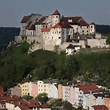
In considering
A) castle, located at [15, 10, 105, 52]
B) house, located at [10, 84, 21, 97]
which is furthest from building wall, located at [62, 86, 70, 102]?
castle, located at [15, 10, 105, 52]

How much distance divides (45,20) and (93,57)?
1548 centimetres

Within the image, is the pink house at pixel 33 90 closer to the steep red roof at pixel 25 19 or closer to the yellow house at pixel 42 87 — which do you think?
the yellow house at pixel 42 87

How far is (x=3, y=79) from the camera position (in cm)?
8781

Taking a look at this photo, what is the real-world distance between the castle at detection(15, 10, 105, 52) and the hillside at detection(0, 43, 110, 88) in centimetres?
160

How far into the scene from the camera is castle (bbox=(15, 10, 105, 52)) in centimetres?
8661

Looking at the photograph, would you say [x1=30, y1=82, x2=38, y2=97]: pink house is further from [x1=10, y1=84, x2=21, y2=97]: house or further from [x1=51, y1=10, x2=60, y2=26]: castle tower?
[x1=51, y1=10, x2=60, y2=26]: castle tower

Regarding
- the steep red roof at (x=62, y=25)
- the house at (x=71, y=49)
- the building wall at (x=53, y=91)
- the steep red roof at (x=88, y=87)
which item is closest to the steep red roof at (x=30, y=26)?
the steep red roof at (x=62, y=25)

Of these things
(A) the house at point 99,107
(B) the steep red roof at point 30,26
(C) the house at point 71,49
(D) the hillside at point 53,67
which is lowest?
(A) the house at point 99,107

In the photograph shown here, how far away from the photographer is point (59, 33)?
8731cm

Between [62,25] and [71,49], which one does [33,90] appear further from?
[62,25]

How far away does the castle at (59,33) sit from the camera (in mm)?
86606

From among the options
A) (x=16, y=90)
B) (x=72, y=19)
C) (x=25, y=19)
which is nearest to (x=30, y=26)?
(x=25, y=19)

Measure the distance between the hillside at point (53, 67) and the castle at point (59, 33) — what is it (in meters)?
1.60

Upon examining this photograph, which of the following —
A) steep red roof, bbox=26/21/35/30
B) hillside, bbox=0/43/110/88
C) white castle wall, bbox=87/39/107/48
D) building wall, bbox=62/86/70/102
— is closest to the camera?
building wall, bbox=62/86/70/102
